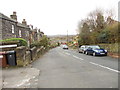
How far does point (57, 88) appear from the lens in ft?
17.5

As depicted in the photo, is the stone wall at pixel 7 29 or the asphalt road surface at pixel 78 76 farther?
the stone wall at pixel 7 29

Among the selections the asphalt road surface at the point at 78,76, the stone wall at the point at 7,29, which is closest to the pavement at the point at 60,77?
the asphalt road surface at the point at 78,76

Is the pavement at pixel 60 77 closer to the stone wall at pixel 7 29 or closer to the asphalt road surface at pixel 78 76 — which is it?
the asphalt road surface at pixel 78 76

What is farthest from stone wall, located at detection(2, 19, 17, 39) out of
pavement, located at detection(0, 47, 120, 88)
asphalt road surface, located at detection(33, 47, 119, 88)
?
pavement, located at detection(0, 47, 120, 88)

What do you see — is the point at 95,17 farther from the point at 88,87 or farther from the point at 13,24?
the point at 88,87

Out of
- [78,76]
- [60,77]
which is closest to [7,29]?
[60,77]

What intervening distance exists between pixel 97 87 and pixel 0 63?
6742 mm

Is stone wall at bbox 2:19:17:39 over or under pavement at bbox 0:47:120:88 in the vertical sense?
over

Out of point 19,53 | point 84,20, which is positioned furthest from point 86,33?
point 19,53

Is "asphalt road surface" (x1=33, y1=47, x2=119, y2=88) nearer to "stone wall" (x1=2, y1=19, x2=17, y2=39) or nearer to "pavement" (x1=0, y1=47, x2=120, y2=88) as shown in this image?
"pavement" (x1=0, y1=47, x2=120, y2=88)

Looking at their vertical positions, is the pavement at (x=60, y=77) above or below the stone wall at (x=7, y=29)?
below

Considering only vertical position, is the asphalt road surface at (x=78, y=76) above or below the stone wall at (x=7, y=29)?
below

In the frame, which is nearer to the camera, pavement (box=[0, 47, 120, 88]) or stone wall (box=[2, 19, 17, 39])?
pavement (box=[0, 47, 120, 88])

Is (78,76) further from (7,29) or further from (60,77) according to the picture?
(7,29)
